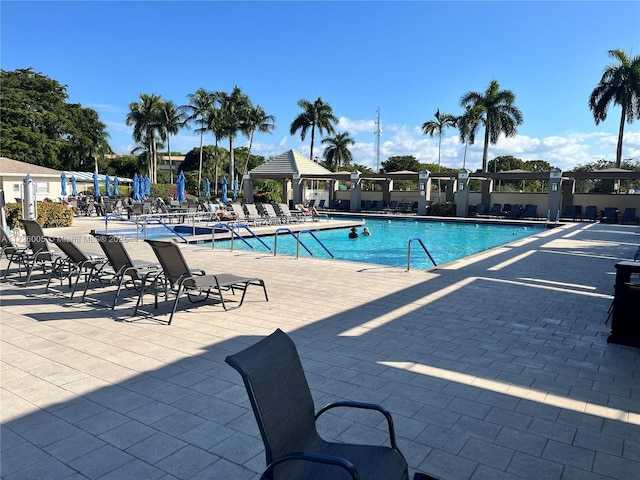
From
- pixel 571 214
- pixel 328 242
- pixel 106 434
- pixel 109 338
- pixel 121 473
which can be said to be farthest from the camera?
pixel 571 214

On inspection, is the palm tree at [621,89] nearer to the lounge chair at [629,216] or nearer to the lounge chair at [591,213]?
the lounge chair at [591,213]

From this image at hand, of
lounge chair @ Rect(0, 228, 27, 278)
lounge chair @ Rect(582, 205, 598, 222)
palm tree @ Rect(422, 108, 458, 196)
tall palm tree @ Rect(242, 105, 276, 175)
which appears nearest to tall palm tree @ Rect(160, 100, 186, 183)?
tall palm tree @ Rect(242, 105, 276, 175)

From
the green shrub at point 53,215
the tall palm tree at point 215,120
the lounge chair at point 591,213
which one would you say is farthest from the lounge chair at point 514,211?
the tall palm tree at point 215,120

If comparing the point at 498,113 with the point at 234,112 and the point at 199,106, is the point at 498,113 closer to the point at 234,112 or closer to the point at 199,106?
the point at 234,112

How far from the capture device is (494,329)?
525 centimetres

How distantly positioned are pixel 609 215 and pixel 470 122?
11754mm

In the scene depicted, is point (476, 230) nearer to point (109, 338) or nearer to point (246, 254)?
point (246, 254)

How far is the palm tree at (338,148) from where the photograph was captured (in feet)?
157

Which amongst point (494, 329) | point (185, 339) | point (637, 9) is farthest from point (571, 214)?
point (185, 339)

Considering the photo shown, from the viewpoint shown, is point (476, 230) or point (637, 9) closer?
point (637, 9)

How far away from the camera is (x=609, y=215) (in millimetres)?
24922

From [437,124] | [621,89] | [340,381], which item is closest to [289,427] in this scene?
[340,381]

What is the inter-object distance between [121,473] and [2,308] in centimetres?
447

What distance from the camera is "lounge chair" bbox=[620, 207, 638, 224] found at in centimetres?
2384
